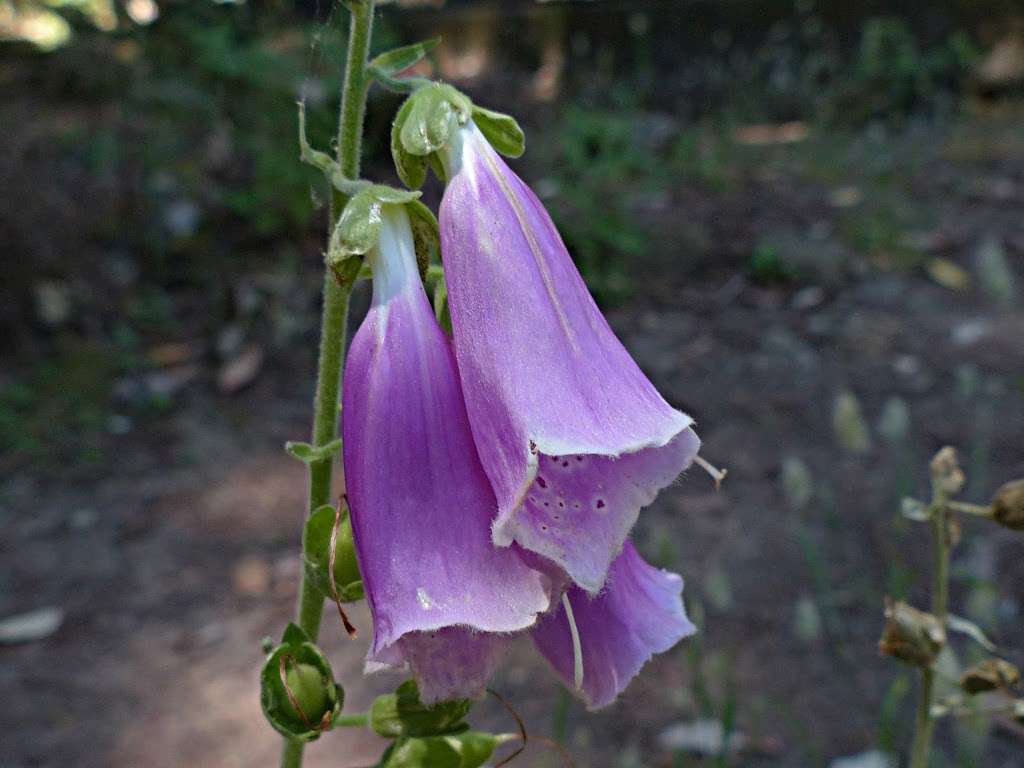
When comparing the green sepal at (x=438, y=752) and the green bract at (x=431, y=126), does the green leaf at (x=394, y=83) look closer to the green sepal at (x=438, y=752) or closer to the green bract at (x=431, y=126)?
the green bract at (x=431, y=126)

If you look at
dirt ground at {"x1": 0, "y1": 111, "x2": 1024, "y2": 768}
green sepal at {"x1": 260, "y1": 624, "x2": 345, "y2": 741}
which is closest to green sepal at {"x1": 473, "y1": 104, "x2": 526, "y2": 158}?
green sepal at {"x1": 260, "y1": 624, "x2": 345, "y2": 741}

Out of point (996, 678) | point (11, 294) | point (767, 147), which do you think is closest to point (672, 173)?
point (767, 147)

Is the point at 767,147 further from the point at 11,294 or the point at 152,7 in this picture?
the point at 11,294

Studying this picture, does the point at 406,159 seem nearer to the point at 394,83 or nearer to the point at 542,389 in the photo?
the point at 394,83

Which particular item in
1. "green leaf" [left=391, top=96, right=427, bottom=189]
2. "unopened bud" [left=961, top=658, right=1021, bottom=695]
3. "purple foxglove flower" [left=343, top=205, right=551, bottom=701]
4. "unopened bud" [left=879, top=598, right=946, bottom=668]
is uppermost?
"green leaf" [left=391, top=96, right=427, bottom=189]

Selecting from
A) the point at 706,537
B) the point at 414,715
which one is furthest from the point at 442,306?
the point at 706,537

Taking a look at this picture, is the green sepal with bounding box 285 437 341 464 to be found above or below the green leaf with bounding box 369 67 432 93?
below

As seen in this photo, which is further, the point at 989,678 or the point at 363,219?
the point at 989,678

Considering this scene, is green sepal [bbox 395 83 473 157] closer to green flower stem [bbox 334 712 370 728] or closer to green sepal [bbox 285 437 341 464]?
green sepal [bbox 285 437 341 464]
